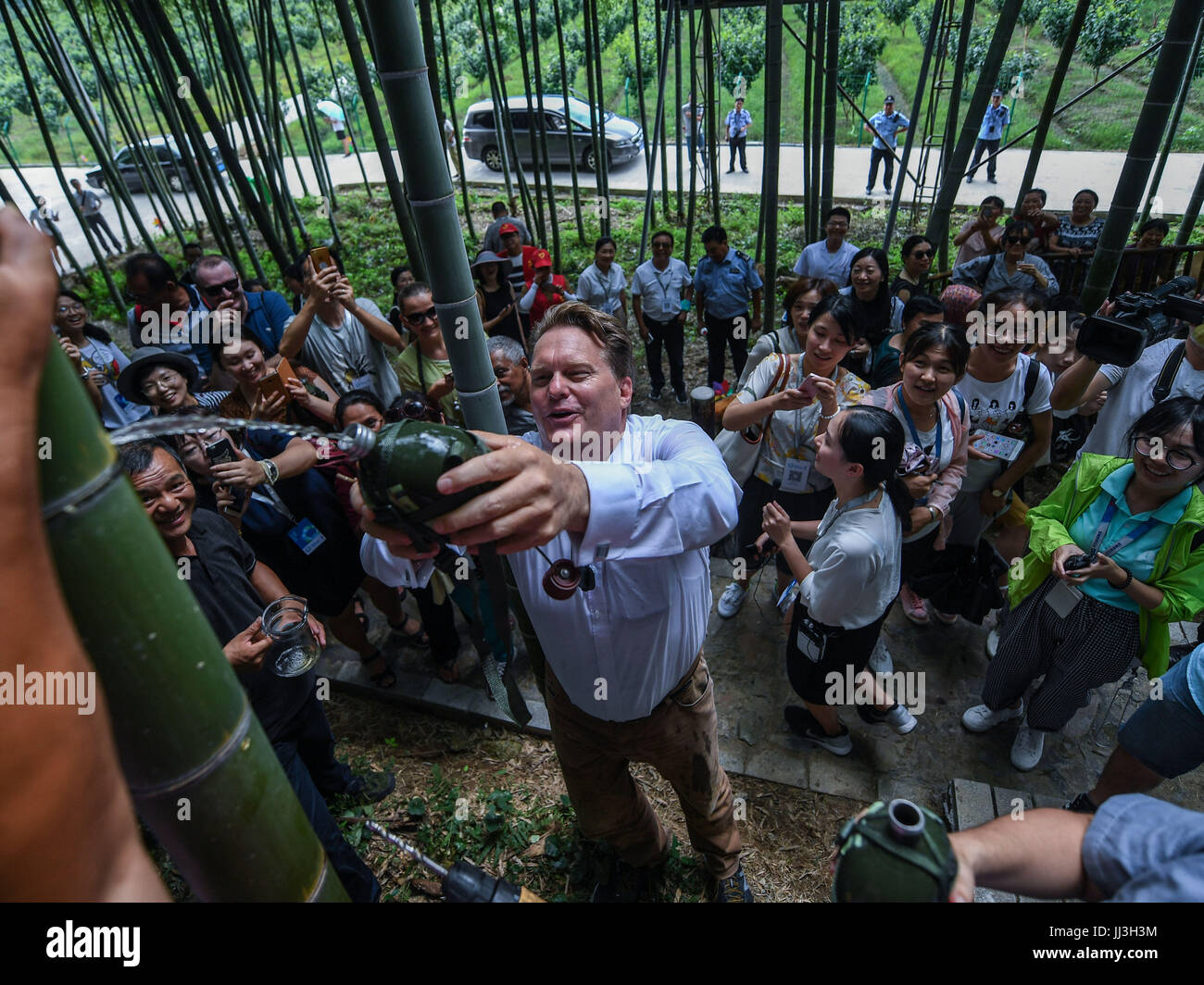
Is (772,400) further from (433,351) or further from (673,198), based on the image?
(673,198)

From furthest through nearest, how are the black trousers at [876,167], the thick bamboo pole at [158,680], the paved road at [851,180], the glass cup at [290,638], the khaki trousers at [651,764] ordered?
the paved road at [851,180]
the black trousers at [876,167]
the glass cup at [290,638]
the khaki trousers at [651,764]
the thick bamboo pole at [158,680]

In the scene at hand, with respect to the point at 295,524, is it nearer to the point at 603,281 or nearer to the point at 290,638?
the point at 290,638

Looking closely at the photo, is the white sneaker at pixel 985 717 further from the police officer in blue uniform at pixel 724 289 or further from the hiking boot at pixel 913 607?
the police officer in blue uniform at pixel 724 289

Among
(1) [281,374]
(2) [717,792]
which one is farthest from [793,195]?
(2) [717,792]

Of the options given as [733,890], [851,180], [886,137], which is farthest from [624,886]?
[851,180]

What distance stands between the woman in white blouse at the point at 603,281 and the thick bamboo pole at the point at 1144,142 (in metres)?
4.15

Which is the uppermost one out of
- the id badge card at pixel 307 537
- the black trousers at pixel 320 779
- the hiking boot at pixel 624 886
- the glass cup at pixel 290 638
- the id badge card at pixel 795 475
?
the glass cup at pixel 290 638

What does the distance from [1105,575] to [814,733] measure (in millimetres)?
1651

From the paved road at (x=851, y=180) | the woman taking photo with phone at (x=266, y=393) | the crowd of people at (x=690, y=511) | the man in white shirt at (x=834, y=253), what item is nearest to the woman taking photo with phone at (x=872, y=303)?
the crowd of people at (x=690, y=511)

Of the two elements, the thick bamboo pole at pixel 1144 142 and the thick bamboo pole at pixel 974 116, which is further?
the thick bamboo pole at pixel 974 116

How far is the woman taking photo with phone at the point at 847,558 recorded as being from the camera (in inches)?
110

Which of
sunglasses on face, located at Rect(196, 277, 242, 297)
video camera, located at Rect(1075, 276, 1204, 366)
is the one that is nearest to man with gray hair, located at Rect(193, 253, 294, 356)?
sunglasses on face, located at Rect(196, 277, 242, 297)

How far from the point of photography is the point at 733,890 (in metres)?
2.94

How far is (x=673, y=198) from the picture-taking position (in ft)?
46.3
